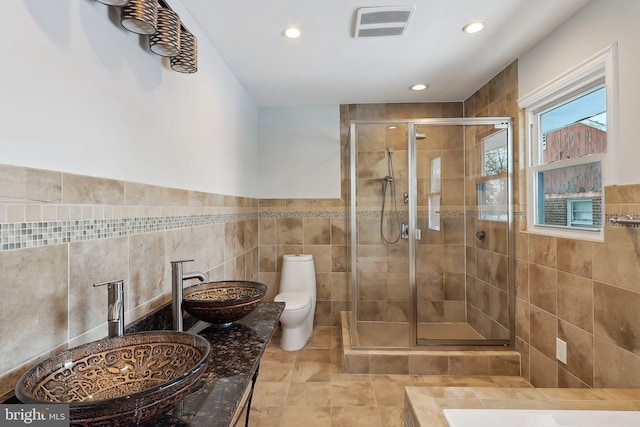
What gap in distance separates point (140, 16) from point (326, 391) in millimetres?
2418

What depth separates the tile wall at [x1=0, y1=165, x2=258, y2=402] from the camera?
0.84 metres

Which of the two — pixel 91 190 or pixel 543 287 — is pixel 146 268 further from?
pixel 543 287

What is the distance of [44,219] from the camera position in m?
0.94

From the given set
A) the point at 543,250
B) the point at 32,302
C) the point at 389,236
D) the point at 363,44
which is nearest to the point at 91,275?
the point at 32,302

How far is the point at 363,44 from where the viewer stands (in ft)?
7.31

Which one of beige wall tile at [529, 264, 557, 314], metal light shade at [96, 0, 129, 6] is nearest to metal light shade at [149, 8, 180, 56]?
metal light shade at [96, 0, 129, 6]

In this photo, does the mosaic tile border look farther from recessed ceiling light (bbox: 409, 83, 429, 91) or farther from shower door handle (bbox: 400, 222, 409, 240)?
recessed ceiling light (bbox: 409, 83, 429, 91)

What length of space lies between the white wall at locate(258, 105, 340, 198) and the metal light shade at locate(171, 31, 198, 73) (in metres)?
1.96

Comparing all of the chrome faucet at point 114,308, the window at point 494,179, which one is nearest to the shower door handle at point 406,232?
the window at point 494,179

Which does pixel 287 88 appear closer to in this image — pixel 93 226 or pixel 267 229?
pixel 267 229

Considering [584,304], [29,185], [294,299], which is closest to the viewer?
[29,185]

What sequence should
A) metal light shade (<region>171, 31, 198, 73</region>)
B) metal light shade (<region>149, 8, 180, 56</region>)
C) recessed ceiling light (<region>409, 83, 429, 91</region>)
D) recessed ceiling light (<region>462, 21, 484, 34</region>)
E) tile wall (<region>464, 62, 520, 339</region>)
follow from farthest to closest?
recessed ceiling light (<region>409, 83, 429, 91</region>)
tile wall (<region>464, 62, 520, 339</region>)
recessed ceiling light (<region>462, 21, 484, 34</region>)
metal light shade (<region>171, 31, 198, 73</region>)
metal light shade (<region>149, 8, 180, 56</region>)

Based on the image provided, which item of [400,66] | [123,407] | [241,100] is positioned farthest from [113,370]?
[400,66]

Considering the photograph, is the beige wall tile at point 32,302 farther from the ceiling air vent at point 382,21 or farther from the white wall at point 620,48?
the white wall at point 620,48
